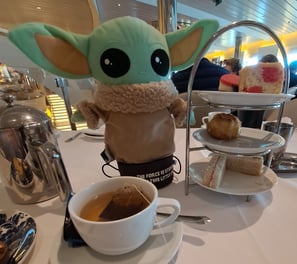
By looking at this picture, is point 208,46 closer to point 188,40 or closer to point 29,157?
point 188,40

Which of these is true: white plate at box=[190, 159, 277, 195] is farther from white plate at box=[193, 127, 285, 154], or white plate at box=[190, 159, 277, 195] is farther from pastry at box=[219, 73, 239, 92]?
pastry at box=[219, 73, 239, 92]

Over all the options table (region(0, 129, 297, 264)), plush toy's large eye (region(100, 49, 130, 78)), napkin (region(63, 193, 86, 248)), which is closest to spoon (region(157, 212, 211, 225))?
table (region(0, 129, 297, 264))

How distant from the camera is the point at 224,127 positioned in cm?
33

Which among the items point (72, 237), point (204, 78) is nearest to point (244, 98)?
point (72, 237)

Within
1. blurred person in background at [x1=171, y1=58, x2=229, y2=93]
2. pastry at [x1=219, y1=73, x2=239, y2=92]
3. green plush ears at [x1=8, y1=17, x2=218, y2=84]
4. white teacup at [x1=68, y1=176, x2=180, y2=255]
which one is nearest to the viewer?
white teacup at [x1=68, y1=176, x2=180, y2=255]

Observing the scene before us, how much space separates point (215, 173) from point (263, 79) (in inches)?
7.0

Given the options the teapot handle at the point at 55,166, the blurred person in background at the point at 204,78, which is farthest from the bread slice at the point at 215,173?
the blurred person in background at the point at 204,78

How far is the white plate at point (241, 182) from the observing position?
1.02 feet

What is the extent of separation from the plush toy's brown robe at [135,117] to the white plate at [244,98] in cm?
7

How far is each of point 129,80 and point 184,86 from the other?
3.01 ft

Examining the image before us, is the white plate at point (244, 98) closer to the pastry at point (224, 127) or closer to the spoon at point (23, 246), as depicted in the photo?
the pastry at point (224, 127)

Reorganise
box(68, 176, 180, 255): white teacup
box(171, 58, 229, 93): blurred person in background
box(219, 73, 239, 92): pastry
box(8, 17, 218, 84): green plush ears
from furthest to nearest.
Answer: box(171, 58, 229, 93): blurred person in background → box(219, 73, 239, 92): pastry → box(8, 17, 218, 84): green plush ears → box(68, 176, 180, 255): white teacup

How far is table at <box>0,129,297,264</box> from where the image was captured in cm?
23

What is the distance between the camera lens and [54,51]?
0.32 meters
